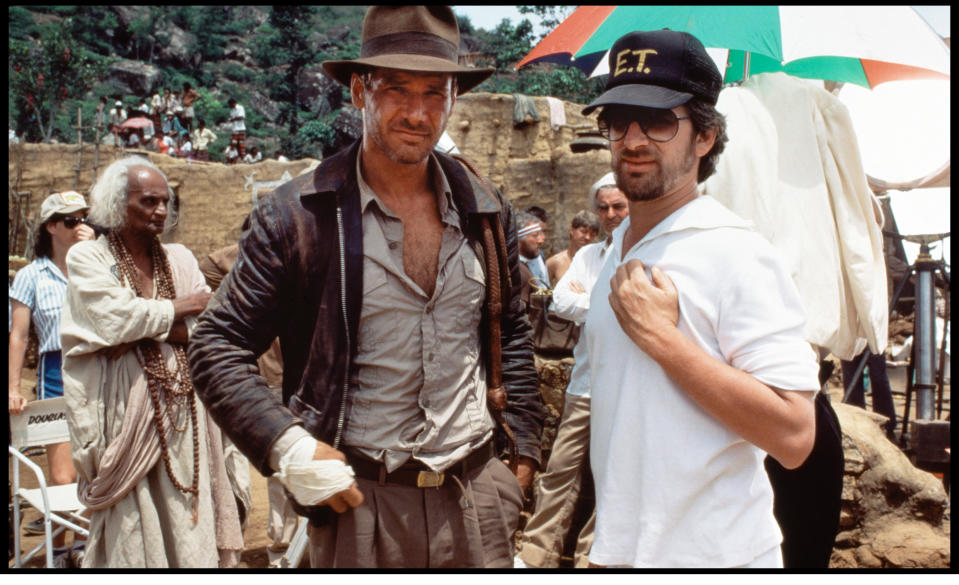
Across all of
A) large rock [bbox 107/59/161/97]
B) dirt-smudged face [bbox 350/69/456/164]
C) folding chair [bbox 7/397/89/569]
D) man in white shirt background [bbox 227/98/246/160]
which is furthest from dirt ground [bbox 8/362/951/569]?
Answer: large rock [bbox 107/59/161/97]

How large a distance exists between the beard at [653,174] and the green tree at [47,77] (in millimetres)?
30348

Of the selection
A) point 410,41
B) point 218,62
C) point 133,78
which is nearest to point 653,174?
point 410,41

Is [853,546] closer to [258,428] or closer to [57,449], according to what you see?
[258,428]

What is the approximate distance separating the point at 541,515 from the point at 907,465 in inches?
80.0

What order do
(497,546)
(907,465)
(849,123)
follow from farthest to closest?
1. (907,465)
2. (849,123)
3. (497,546)

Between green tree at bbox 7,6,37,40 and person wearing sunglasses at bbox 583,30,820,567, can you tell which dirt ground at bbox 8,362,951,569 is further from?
green tree at bbox 7,6,37,40

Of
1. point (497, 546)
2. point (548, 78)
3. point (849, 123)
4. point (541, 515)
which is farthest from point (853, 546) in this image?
point (548, 78)

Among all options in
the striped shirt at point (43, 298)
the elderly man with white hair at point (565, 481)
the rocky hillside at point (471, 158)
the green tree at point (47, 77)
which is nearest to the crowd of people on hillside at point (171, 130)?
the rocky hillside at point (471, 158)

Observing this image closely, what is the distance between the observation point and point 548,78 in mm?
22891

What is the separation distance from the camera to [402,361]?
1.82 metres

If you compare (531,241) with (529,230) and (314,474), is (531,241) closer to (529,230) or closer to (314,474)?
(529,230)

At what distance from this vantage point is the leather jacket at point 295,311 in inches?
66.1

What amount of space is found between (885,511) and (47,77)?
3486 cm

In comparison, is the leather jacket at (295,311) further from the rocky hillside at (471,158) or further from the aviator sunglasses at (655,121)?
the rocky hillside at (471,158)
